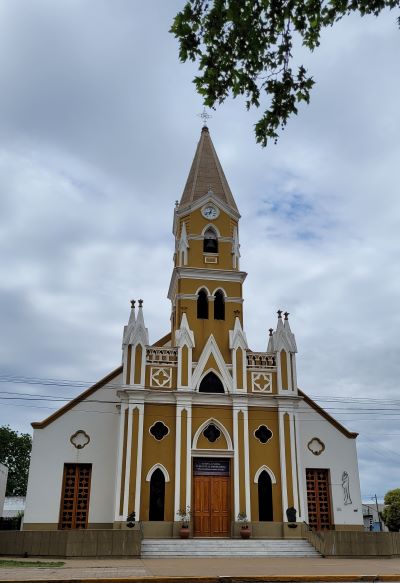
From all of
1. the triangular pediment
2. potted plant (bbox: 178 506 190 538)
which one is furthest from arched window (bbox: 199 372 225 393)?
potted plant (bbox: 178 506 190 538)

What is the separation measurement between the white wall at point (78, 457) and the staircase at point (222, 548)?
4.33m

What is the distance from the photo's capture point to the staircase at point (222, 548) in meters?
21.8

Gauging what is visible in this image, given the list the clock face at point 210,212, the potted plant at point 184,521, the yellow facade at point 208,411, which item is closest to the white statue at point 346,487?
the yellow facade at point 208,411

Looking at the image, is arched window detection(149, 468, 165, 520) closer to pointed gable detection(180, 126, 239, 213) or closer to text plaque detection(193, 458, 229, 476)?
text plaque detection(193, 458, 229, 476)

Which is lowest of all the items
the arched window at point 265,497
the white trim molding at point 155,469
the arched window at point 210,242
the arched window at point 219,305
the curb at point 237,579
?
the curb at point 237,579

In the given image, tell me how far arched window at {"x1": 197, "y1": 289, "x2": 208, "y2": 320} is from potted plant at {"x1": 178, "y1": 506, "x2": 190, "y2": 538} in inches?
379

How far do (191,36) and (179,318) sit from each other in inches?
873

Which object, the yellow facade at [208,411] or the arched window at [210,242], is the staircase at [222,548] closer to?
the yellow facade at [208,411]

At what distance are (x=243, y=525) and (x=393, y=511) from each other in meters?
24.3

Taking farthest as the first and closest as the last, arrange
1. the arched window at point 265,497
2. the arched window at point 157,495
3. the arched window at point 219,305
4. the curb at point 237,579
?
the arched window at point 219,305 < the arched window at point 265,497 < the arched window at point 157,495 < the curb at point 237,579

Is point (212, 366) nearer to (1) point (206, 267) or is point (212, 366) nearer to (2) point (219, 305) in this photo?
(2) point (219, 305)

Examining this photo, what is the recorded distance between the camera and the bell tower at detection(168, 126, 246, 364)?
1167 inches

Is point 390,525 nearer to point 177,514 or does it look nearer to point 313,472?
point 313,472

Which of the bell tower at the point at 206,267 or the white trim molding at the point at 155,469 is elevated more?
the bell tower at the point at 206,267
